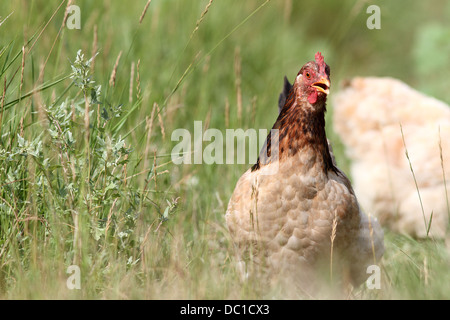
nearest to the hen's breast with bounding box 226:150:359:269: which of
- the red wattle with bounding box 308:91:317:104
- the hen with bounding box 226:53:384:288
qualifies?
the hen with bounding box 226:53:384:288

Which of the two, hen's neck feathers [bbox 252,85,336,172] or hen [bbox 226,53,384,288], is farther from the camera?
hen's neck feathers [bbox 252,85,336,172]

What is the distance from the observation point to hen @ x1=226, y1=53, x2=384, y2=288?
2.99 meters

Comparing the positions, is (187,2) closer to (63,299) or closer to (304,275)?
(304,275)

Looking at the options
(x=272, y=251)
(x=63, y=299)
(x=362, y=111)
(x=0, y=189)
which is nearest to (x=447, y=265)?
(x=272, y=251)

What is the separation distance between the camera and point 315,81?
9.91 feet

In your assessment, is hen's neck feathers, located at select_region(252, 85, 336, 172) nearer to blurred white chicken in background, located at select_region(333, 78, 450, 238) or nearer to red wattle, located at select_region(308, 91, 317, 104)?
red wattle, located at select_region(308, 91, 317, 104)

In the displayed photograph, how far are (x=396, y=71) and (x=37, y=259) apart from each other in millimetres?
7598

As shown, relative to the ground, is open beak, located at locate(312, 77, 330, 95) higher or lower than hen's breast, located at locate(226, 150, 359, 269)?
higher

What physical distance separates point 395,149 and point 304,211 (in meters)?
2.41

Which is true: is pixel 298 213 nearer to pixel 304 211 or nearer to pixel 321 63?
pixel 304 211

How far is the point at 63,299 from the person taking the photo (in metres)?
2.46

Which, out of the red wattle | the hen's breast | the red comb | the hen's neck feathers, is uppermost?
the red comb

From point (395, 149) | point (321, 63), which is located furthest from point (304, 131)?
point (395, 149)

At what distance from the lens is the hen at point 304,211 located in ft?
9.82
